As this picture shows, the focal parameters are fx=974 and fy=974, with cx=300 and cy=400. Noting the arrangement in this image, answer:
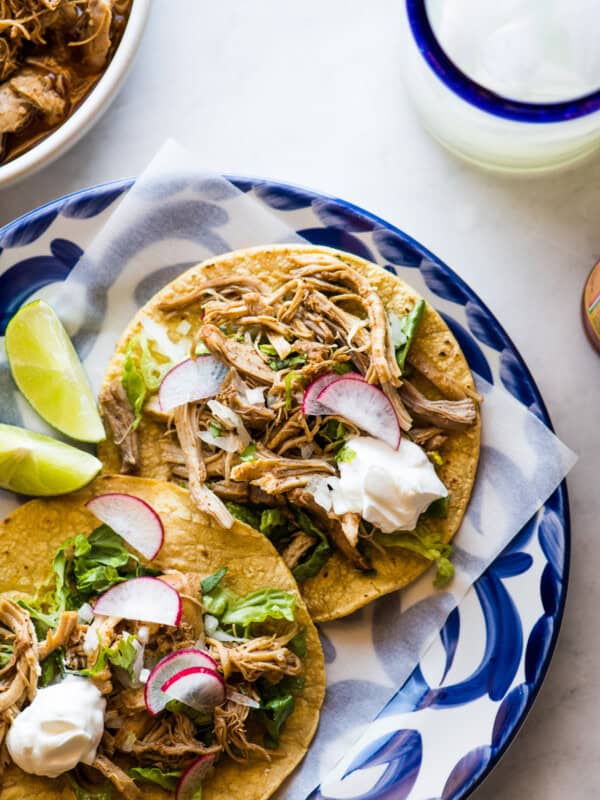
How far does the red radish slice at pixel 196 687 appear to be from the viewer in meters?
2.56

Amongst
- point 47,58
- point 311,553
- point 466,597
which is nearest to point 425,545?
point 466,597

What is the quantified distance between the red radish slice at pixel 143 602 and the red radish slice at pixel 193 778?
395mm

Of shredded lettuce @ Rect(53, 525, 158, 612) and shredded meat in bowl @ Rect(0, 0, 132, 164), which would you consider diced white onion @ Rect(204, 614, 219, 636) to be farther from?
shredded meat in bowl @ Rect(0, 0, 132, 164)

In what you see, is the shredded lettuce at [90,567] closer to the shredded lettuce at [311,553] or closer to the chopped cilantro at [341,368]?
the shredded lettuce at [311,553]

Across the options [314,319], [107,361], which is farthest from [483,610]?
[107,361]

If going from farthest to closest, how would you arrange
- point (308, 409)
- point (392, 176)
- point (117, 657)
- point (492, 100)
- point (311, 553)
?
1. point (392, 176)
2. point (311, 553)
3. point (308, 409)
4. point (117, 657)
5. point (492, 100)

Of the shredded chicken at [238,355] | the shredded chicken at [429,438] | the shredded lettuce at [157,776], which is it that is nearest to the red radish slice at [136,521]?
the shredded chicken at [238,355]

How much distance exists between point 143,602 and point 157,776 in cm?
47

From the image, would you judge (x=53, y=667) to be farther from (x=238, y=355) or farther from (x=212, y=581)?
(x=238, y=355)

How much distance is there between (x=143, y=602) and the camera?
8.52ft

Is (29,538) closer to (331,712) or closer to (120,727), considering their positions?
(120,727)

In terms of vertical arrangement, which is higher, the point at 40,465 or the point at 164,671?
the point at 40,465

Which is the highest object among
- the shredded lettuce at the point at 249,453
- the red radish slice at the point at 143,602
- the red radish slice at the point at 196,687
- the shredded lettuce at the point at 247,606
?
the shredded lettuce at the point at 249,453

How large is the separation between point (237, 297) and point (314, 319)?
245 millimetres
